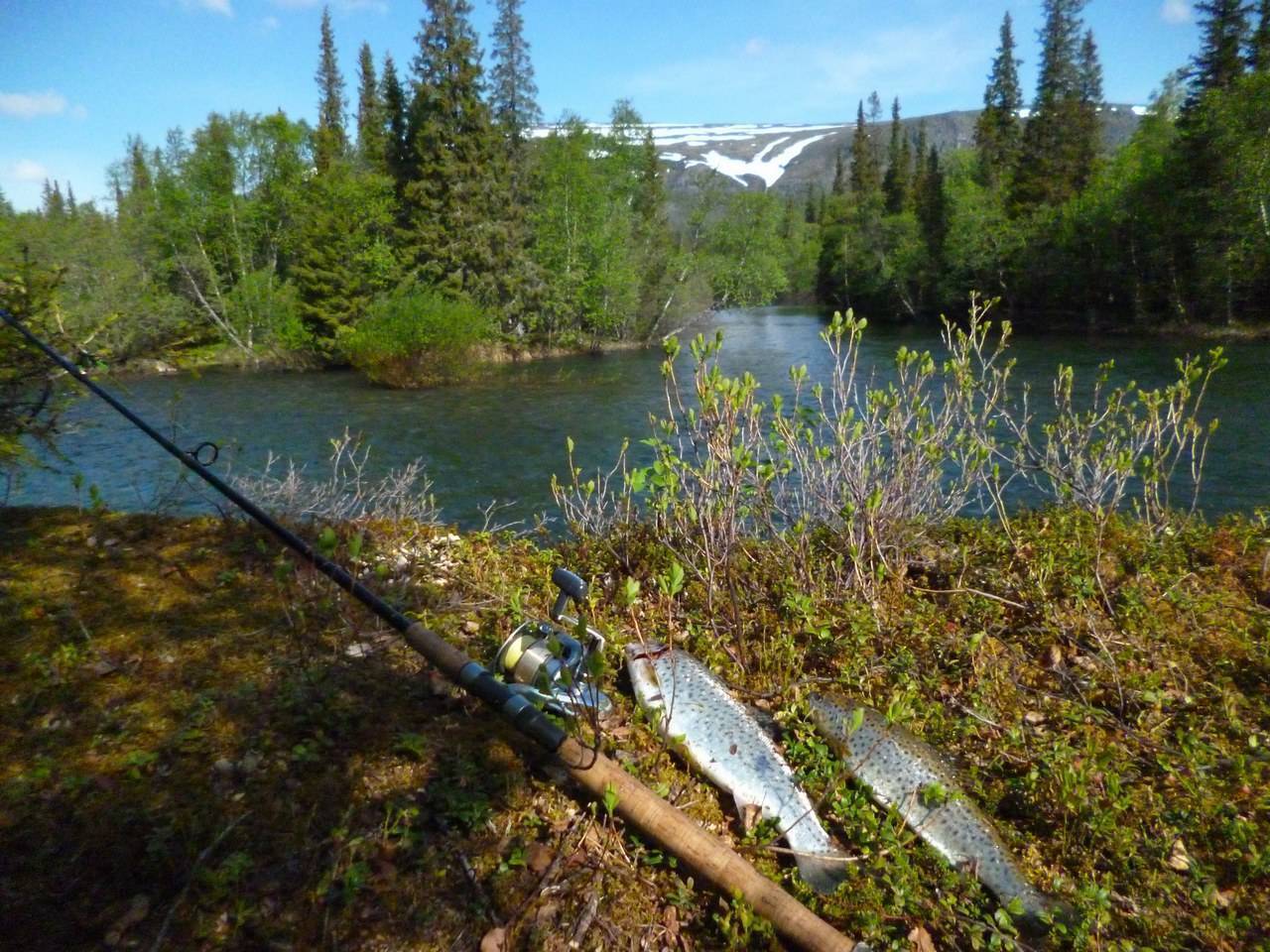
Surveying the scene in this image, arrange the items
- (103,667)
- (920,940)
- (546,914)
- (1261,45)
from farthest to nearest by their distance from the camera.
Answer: (1261,45)
(103,667)
(920,940)
(546,914)

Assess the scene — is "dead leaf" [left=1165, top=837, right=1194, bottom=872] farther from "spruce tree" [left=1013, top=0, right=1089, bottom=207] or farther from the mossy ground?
"spruce tree" [left=1013, top=0, right=1089, bottom=207]

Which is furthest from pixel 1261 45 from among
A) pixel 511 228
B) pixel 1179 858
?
pixel 1179 858

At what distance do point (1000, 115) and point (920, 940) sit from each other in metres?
68.8

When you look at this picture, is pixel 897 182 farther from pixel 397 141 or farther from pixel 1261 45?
pixel 397 141

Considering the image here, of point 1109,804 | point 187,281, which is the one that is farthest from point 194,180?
point 1109,804

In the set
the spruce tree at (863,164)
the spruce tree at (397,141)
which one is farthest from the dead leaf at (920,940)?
the spruce tree at (863,164)

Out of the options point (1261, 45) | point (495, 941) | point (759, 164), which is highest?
point (759, 164)

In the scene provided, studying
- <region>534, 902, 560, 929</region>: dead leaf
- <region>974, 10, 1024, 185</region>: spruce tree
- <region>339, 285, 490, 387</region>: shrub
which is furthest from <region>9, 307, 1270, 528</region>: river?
<region>974, 10, 1024, 185</region>: spruce tree

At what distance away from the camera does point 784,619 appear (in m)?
4.51

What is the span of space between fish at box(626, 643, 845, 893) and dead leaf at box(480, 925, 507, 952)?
2.70 feet

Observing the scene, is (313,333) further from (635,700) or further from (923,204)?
(923,204)

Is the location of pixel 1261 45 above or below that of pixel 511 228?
above

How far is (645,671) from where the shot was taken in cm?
366

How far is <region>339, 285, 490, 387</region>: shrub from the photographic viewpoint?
26.0m
